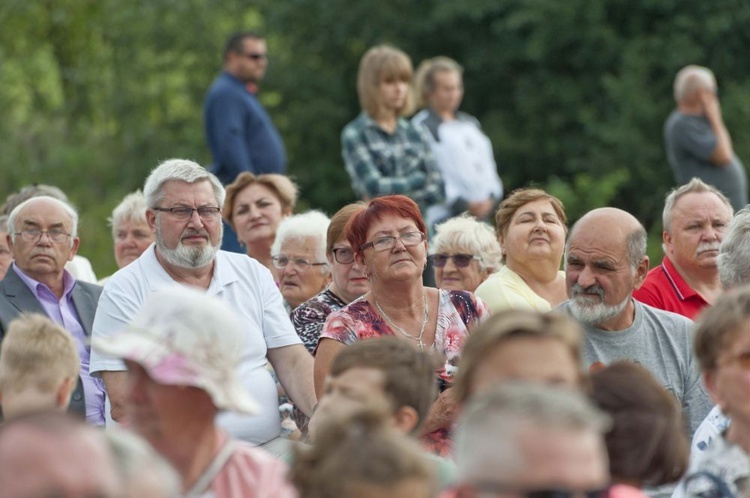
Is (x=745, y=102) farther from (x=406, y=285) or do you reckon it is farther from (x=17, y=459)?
(x=17, y=459)

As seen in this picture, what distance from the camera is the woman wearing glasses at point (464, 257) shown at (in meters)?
7.37

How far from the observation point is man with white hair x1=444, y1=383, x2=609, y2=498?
9.30 feet

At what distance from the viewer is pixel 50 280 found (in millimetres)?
6520

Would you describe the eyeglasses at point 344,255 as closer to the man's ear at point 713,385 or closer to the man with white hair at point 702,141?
the man's ear at point 713,385

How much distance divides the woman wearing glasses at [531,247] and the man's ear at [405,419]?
2.58 meters

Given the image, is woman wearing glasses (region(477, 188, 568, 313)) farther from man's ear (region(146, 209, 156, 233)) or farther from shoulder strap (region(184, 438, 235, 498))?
shoulder strap (region(184, 438, 235, 498))

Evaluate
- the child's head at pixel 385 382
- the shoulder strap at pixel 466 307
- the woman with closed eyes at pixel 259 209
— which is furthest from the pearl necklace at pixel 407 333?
the woman with closed eyes at pixel 259 209

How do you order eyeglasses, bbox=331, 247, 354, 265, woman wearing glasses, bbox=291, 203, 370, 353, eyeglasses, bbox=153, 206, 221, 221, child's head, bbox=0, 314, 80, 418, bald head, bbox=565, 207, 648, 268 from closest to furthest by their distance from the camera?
child's head, bbox=0, 314, 80, 418 < bald head, bbox=565, 207, 648, 268 < eyeglasses, bbox=153, 206, 221, 221 < woman wearing glasses, bbox=291, 203, 370, 353 < eyeglasses, bbox=331, 247, 354, 265

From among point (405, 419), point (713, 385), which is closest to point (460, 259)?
point (713, 385)

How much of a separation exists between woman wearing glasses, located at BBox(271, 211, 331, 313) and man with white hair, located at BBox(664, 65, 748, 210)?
15.4 feet

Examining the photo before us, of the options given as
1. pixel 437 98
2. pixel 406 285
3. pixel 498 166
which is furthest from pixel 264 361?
pixel 498 166

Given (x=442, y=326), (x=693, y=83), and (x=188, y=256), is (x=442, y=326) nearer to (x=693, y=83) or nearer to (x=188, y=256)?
(x=188, y=256)

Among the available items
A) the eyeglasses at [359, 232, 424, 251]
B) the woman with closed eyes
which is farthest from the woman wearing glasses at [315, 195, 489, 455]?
the woman with closed eyes

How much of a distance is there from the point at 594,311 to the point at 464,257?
1741mm
